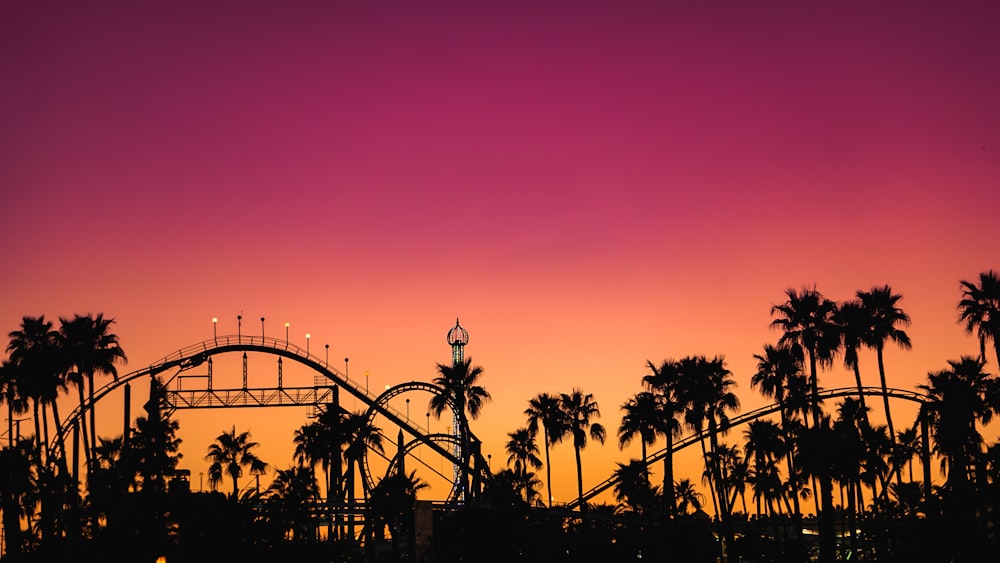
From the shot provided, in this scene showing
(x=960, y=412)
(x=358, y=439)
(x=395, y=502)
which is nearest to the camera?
(x=960, y=412)

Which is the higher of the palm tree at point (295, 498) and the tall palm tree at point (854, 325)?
the tall palm tree at point (854, 325)

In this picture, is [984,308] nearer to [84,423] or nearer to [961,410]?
[961,410]

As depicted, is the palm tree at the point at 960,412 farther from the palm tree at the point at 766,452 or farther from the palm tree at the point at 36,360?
the palm tree at the point at 36,360

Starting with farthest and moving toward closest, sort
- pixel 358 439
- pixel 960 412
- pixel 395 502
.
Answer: pixel 358 439
pixel 395 502
pixel 960 412

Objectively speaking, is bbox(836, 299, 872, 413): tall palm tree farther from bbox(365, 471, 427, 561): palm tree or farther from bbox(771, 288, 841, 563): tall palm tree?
bbox(365, 471, 427, 561): palm tree

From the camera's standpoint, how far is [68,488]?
63.8 meters

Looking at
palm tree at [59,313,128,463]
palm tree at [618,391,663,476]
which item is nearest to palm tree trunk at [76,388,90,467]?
palm tree at [59,313,128,463]

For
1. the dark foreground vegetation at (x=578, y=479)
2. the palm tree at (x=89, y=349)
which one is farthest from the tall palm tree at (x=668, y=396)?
the palm tree at (x=89, y=349)

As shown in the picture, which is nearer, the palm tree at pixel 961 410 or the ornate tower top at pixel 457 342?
the palm tree at pixel 961 410

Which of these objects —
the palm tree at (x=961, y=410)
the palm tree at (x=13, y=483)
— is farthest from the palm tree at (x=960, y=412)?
the palm tree at (x=13, y=483)

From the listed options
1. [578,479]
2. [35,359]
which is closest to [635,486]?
[578,479]

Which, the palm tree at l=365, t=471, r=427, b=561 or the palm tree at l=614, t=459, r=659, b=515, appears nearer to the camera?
the palm tree at l=365, t=471, r=427, b=561

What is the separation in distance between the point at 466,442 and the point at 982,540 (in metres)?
40.0

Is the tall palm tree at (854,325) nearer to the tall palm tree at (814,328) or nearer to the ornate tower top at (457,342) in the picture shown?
the tall palm tree at (814,328)
